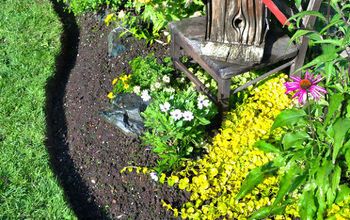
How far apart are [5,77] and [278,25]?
2.65 meters

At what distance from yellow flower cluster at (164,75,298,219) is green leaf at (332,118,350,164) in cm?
70

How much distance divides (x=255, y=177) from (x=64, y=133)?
1743 millimetres

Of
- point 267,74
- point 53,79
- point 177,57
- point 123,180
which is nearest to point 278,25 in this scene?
point 267,74

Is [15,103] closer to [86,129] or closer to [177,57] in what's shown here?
[86,129]

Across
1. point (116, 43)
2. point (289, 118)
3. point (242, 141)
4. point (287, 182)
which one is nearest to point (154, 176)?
point (242, 141)

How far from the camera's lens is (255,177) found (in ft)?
11.3

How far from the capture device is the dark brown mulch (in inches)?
A: 144

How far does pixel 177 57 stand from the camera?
430cm

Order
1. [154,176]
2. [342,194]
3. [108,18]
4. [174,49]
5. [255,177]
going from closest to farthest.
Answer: [342,194] → [255,177] → [154,176] → [174,49] → [108,18]

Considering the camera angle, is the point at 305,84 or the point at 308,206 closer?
the point at 305,84

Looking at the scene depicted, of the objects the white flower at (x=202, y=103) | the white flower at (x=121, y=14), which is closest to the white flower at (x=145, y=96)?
the white flower at (x=202, y=103)

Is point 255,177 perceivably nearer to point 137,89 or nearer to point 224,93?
point 224,93

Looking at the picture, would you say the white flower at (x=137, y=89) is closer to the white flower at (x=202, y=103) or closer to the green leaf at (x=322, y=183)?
the white flower at (x=202, y=103)

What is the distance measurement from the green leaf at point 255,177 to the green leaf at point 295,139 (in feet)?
1.05
